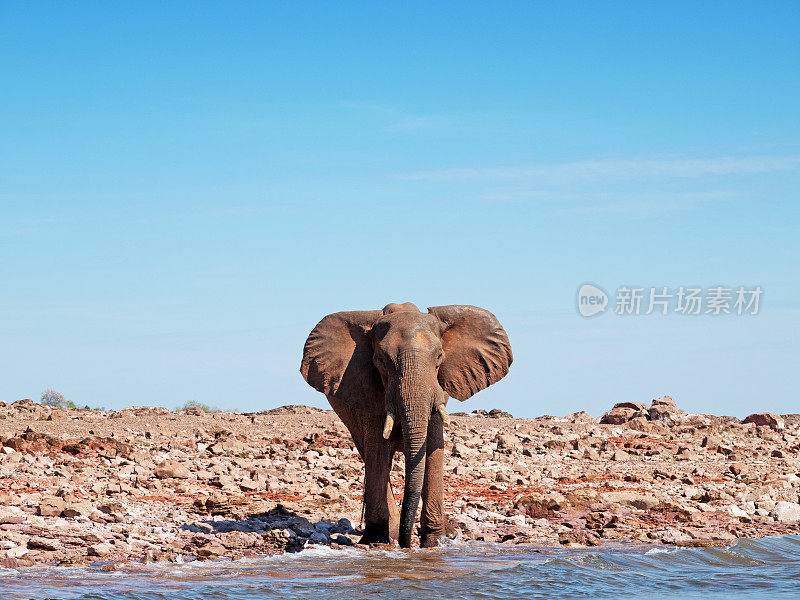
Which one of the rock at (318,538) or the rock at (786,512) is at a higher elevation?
the rock at (786,512)

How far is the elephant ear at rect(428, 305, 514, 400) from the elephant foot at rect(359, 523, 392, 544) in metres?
2.00

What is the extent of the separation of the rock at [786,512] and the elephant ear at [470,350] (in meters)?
5.97

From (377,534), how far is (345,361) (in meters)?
2.36

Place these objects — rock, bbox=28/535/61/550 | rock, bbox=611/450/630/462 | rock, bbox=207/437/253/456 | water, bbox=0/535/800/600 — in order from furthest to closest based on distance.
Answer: rock, bbox=611/450/630/462, rock, bbox=207/437/253/456, rock, bbox=28/535/61/550, water, bbox=0/535/800/600

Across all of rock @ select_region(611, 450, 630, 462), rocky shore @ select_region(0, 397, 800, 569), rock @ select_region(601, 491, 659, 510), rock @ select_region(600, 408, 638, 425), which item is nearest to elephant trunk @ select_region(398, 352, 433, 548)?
rocky shore @ select_region(0, 397, 800, 569)

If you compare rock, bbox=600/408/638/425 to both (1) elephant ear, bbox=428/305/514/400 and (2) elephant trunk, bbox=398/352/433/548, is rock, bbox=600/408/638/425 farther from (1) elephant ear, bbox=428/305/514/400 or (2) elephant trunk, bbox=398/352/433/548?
(2) elephant trunk, bbox=398/352/433/548

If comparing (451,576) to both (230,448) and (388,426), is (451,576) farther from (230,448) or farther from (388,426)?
(230,448)

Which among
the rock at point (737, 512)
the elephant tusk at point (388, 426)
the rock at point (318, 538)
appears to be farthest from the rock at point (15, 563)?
the rock at point (737, 512)

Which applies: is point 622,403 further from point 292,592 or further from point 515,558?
point 292,592

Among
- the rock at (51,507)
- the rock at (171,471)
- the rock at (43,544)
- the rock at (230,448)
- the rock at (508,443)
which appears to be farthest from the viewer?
the rock at (508,443)

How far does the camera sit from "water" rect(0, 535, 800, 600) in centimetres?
1098

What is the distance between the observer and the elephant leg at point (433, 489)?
1282 cm

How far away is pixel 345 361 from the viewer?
13562mm

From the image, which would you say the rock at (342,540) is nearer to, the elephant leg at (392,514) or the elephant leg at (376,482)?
the elephant leg at (376,482)
